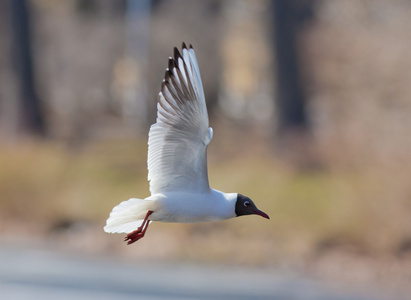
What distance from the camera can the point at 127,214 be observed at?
4141mm

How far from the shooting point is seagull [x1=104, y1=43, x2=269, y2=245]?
13.1 feet

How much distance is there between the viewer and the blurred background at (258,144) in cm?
1059

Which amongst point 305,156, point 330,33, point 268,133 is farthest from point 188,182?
point 268,133

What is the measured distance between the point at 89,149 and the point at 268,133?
3.43 meters

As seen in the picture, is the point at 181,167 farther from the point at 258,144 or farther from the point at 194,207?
the point at 258,144

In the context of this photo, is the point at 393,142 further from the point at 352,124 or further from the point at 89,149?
the point at 89,149

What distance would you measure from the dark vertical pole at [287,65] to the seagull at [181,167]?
1066 cm

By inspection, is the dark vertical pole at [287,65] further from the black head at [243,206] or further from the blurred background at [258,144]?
the black head at [243,206]

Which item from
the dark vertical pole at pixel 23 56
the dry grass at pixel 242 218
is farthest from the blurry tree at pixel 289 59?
the dark vertical pole at pixel 23 56

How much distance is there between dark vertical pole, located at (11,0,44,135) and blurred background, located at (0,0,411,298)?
0.10ft

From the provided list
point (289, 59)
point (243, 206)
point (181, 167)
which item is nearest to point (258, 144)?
point (289, 59)

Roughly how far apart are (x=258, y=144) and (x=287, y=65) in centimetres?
155

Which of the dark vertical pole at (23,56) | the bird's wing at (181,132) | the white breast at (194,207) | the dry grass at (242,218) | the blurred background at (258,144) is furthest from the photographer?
the dark vertical pole at (23,56)

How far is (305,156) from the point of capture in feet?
42.6
